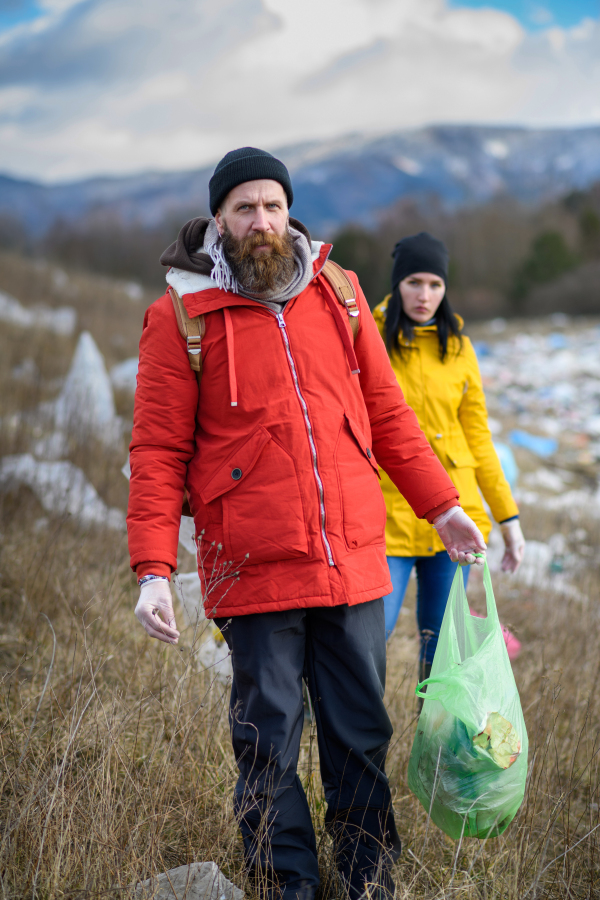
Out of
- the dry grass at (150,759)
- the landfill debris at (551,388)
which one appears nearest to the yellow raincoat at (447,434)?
the dry grass at (150,759)

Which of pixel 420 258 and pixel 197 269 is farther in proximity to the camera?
pixel 420 258

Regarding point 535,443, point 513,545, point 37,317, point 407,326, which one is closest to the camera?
point 513,545

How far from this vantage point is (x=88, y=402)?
6.12m

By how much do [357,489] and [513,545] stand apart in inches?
38.7

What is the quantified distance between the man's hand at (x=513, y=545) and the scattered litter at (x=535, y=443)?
8409 millimetres

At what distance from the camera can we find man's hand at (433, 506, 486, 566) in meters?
1.79

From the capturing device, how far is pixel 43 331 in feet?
34.5

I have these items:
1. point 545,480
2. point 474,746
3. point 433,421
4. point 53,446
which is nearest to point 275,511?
point 474,746

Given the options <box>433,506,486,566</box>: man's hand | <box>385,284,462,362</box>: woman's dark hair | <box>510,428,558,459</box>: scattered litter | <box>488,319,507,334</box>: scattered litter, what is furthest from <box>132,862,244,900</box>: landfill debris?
<box>488,319,507,334</box>: scattered litter

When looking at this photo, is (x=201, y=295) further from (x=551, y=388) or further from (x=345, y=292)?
(x=551, y=388)

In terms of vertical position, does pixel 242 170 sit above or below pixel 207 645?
above

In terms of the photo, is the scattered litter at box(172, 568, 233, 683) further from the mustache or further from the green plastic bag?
the mustache

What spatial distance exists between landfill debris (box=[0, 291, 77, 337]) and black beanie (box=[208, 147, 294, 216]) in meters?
9.75

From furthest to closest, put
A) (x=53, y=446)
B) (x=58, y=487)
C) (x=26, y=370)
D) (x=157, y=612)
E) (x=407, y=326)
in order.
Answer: (x=26, y=370), (x=53, y=446), (x=58, y=487), (x=407, y=326), (x=157, y=612)
